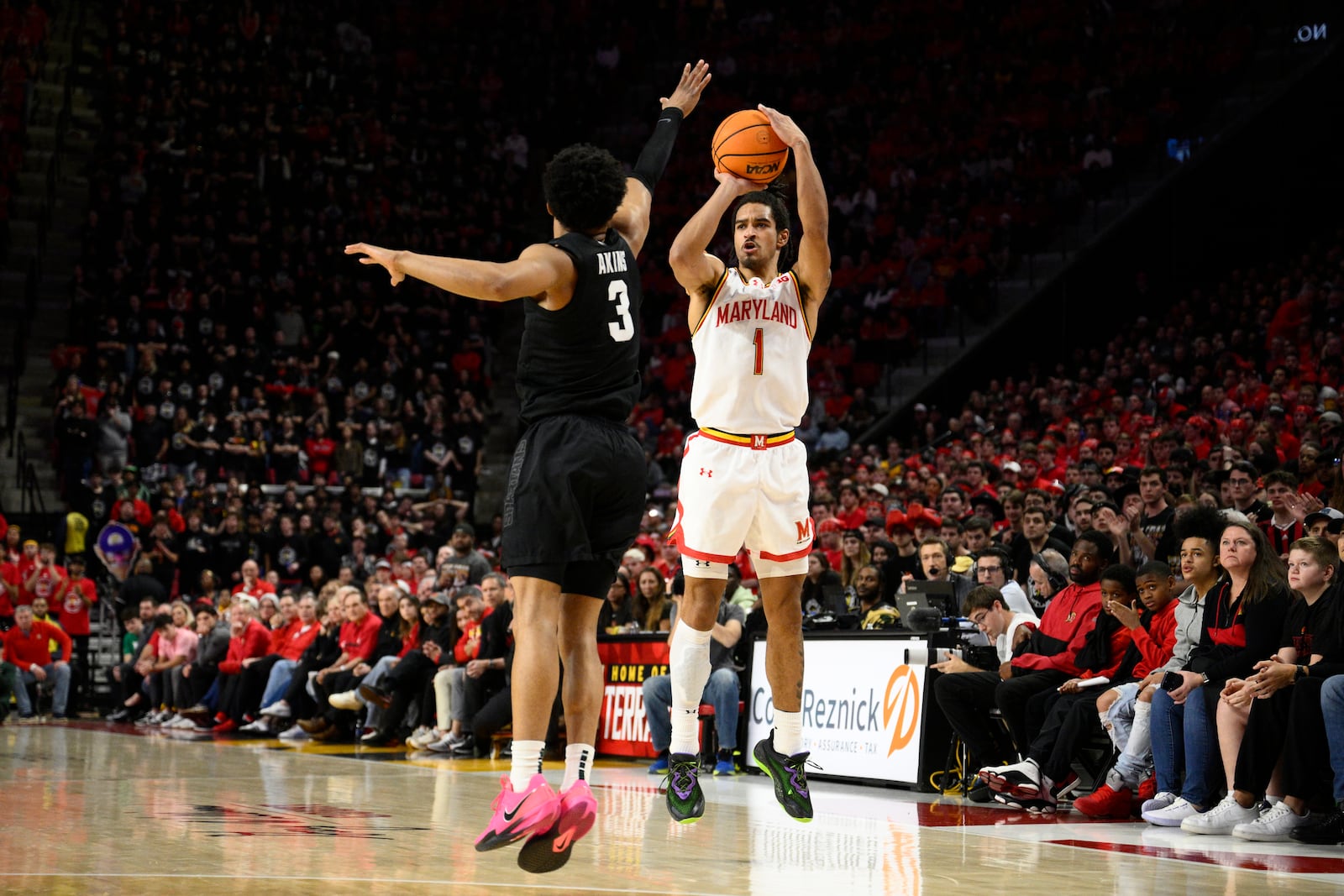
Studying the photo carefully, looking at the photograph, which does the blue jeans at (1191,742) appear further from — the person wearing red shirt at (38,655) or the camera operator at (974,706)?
the person wearing red shirt at (38,655)

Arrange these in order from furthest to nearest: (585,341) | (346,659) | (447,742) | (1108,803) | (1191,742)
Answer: (346,659) < (447,742) < (1108,803) < (1191,742) < (585,341)

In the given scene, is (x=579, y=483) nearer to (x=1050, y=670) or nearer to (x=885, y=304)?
(x=1050, y=670)

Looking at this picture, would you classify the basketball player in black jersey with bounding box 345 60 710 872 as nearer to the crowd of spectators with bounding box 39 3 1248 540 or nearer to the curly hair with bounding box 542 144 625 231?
the curly hair with bounding box 542 144 625 231

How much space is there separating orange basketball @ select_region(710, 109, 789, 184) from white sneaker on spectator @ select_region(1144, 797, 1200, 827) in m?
4.40

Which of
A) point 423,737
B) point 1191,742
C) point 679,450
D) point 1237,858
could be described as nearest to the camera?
point 1237,858

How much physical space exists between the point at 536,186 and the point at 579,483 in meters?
24.3

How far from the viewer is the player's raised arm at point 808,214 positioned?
5.98 metres

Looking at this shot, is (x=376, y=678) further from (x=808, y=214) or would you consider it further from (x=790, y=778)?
(x=808, y=214)

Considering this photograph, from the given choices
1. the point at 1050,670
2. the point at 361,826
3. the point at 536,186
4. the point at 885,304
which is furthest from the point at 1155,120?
the point at 361,826

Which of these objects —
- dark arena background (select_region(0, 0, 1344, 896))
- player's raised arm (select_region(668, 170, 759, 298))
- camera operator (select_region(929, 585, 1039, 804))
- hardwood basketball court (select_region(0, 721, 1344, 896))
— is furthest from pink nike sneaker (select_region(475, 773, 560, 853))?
camera operator (select_region(929, 585, 1039, 804))

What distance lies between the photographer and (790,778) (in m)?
6.11

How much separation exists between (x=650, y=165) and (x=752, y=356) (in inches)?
35.3

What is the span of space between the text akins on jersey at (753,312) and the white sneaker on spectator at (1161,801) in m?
3.97

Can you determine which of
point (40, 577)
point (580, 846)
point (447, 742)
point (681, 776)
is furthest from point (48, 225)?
point (681, 776)
